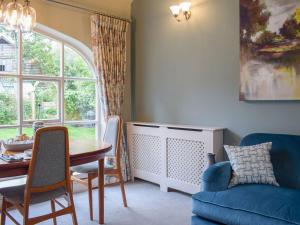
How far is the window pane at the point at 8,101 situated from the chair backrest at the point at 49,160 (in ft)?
5.11

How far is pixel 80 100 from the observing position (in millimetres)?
4148

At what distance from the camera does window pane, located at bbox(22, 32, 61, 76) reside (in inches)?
142

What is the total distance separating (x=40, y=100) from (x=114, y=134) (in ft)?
3.58

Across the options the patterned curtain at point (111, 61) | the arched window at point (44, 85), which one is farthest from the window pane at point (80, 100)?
the patterned curtain at point (111, 61)

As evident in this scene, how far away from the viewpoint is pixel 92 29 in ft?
13.0

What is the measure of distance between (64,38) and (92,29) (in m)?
0.38

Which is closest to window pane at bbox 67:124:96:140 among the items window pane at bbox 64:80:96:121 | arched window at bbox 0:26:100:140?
arched window at bbox 0:26:100:140

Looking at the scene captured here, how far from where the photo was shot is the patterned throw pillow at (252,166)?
2.60 meters

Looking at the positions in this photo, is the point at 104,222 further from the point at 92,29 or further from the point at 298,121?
the point at 92,29

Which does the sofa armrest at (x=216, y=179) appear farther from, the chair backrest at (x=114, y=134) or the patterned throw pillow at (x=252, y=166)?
the chair backrest at (x=114, y=134)

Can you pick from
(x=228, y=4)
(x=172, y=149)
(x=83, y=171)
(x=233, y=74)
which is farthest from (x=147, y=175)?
(x=228, y=4)

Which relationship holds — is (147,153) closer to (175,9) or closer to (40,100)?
(40,100)

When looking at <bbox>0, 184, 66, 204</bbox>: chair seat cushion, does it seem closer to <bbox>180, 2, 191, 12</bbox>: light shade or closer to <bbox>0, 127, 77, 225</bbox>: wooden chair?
<bbox>0, 127, 77, 225</bbox>: wooden chair

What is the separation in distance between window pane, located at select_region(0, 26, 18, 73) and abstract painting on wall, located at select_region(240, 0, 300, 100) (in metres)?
2.56
